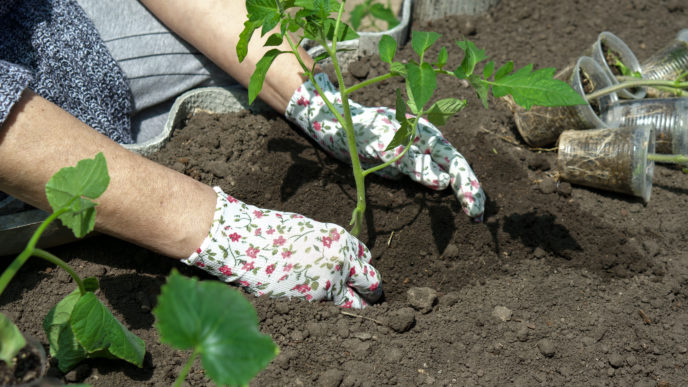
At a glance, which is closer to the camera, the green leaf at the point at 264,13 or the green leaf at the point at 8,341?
the green leaf at the point at 8,341

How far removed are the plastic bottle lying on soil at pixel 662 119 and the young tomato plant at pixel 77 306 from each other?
181 centimetres

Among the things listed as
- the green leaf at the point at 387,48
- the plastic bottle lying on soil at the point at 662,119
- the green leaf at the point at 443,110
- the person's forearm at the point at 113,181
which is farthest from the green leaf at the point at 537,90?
the plastic bottle lying on soil at the point at 662,119

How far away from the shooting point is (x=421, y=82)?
1.04 m

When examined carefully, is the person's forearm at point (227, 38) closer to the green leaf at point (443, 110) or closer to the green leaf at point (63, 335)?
the green leaf at point (443, 110)

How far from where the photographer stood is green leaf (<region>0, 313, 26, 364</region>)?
0.75 meters

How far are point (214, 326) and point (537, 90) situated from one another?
0.80m

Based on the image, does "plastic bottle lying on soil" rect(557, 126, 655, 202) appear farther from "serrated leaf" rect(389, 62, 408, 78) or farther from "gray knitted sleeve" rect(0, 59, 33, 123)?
"gray knitted sleeve" rect(0, 59, 33, 123)

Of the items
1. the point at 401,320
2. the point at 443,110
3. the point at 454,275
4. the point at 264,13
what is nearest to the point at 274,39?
the point at 264,13

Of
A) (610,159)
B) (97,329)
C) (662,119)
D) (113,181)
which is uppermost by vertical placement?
(662,119)

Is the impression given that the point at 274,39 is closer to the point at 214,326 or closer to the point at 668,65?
the point at 214,326

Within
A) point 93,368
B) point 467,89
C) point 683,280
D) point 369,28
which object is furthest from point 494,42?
point 93,368

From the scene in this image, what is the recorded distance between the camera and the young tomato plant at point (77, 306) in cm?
81

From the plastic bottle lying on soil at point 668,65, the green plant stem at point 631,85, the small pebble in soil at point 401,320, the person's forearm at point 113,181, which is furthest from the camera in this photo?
the plastic bottle lying on soil at point 668,65

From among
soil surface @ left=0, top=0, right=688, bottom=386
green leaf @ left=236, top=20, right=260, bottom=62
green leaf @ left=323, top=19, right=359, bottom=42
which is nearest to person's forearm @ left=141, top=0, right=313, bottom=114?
→ soil surface @ left=0, top=0, right=688, bottom=386
